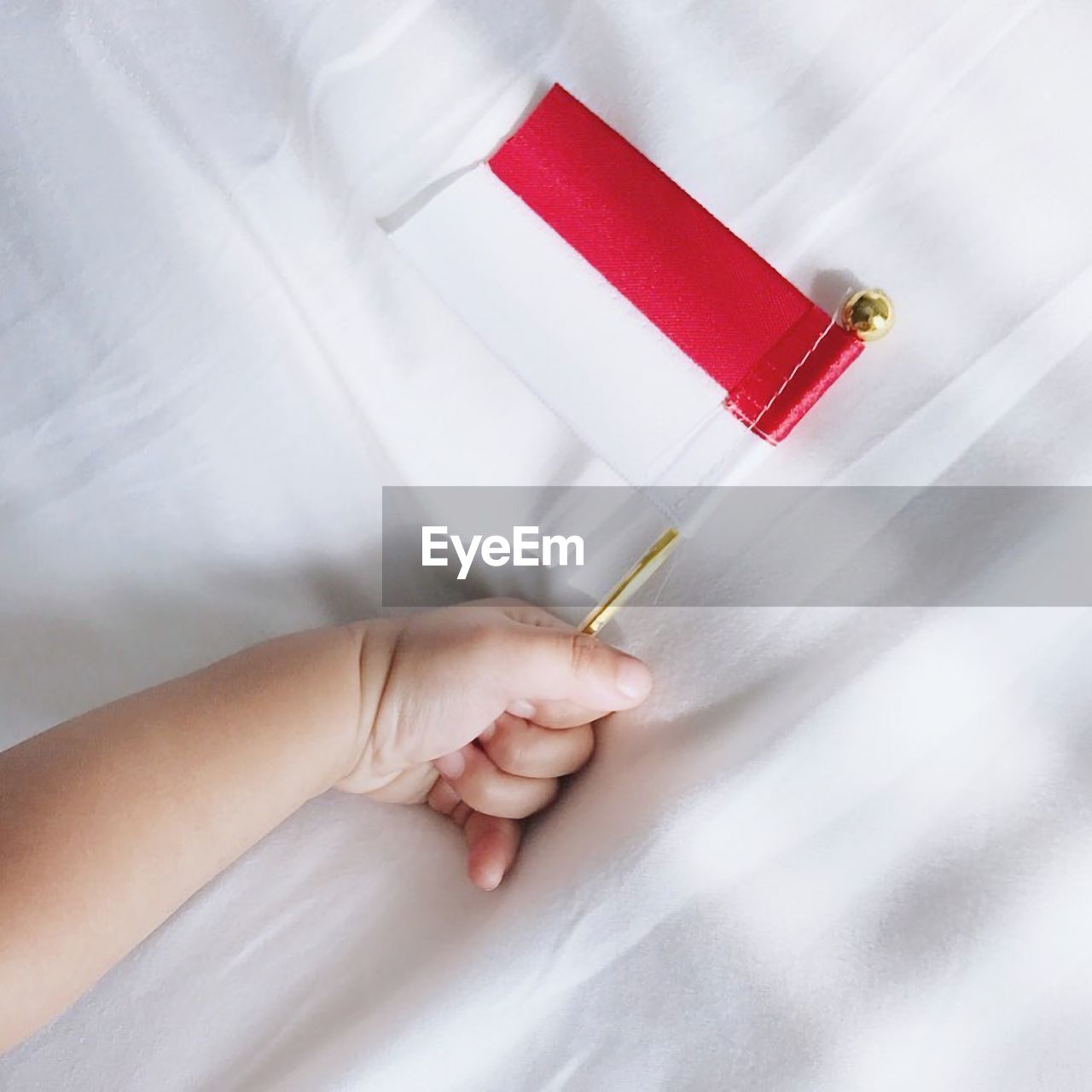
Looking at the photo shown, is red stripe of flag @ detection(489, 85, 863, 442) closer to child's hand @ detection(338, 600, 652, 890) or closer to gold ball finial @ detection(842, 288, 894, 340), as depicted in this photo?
gold ball finial @ detection(842, 288, 894, 340)

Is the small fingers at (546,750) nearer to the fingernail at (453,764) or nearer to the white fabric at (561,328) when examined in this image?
the fingernail at (453,764)

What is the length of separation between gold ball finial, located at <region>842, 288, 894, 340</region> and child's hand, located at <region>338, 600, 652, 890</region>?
0.19 meters

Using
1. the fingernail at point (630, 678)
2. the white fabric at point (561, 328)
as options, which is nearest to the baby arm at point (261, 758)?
the fingernail at point (630, 678)

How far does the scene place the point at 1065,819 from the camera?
0.49m

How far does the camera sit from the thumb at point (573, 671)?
1.82ft

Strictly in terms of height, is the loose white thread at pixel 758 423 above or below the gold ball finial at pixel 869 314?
below

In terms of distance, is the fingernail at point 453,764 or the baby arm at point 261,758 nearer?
the baby arm at point 261,758

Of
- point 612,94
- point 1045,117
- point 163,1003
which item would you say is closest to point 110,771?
point 163,1003

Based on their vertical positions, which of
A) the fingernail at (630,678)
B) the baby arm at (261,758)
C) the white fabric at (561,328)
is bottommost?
the baby arm at (261,758)

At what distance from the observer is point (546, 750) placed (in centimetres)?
60

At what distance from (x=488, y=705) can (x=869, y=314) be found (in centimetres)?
27
